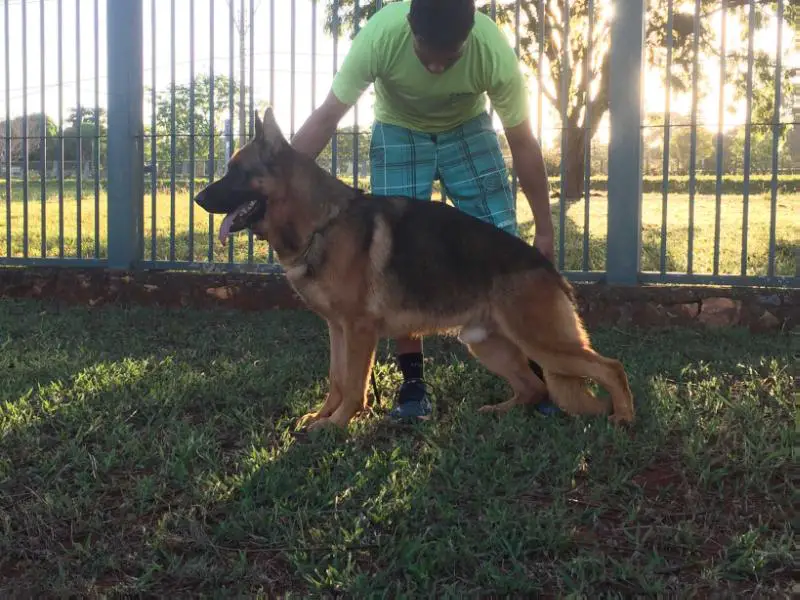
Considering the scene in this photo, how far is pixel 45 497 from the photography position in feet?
Result: 8.78

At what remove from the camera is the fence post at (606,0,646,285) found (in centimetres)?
581

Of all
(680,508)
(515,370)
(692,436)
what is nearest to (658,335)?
(515,370)

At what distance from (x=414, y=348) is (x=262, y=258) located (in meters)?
3.49

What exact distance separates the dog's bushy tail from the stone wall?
7.62ft

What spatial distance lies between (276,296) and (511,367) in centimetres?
304

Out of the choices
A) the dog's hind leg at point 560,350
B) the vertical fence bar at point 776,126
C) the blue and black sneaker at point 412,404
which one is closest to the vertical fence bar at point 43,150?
the blue and black sneaker at point 412,404

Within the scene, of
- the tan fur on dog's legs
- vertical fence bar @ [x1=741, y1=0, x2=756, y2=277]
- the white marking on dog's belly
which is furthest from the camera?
vertical fence bar @ [x1=741, y1=0, x2=756, y2=277]

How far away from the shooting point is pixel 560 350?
3.61 metres

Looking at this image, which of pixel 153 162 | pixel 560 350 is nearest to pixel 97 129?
pixel 153 162

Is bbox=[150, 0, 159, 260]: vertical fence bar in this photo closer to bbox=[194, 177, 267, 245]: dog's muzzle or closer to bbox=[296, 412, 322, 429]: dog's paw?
bbox=[194, 177, 267, 245]: dog's muzzle

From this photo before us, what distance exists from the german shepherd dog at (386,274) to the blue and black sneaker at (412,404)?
0.66 ft

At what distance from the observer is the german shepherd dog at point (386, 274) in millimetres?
3574

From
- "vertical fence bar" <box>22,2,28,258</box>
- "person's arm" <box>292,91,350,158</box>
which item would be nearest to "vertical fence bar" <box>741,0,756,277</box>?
"person's arm" <box>292,91,350,158</box>

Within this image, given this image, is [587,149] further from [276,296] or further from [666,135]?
[276,296]
